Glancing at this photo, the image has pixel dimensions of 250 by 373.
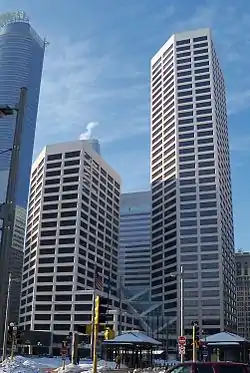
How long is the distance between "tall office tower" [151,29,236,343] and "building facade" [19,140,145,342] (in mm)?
20785

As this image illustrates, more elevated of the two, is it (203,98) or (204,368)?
(203,98)

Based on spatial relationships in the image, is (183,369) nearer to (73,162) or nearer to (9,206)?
(9,206)

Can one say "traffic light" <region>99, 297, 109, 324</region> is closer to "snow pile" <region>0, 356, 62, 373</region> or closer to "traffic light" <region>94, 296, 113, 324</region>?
"traffic light" <region>94, 296, 113, 324</region>

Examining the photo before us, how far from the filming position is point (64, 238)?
140625 mm

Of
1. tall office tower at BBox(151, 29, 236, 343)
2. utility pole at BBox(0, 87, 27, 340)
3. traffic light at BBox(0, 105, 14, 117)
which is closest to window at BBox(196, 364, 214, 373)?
utility pole at BBox(0, 87, 27, 340)

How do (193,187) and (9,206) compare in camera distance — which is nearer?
(9,206)

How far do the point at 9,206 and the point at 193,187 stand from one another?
15796cm

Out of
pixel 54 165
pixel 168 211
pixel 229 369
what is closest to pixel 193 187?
pixel 168 211

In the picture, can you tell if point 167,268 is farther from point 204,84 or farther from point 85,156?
point 204,84

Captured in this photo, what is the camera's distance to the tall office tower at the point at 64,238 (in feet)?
444

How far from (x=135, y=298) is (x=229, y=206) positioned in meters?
48.6

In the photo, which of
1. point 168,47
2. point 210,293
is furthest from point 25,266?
point 168,47

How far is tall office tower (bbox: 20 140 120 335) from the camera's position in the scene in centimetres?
13525

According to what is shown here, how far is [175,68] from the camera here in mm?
187375
